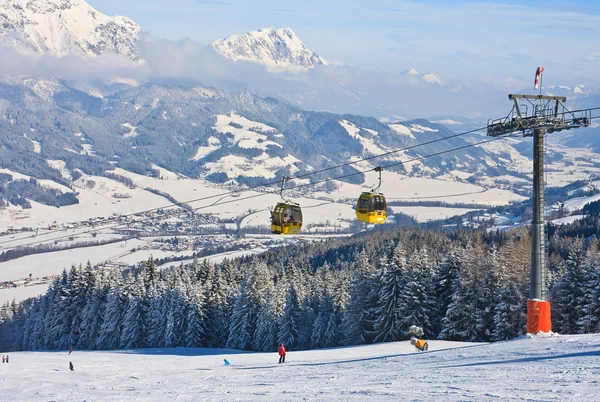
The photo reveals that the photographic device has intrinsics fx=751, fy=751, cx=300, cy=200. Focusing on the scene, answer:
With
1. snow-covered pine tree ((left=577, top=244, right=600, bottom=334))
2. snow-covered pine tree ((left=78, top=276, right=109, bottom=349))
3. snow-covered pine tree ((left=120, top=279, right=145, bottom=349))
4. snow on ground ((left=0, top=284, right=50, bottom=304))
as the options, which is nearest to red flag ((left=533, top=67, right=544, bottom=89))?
snow-covered pine tree ((left=577, top=244, right=600, bottom=334))

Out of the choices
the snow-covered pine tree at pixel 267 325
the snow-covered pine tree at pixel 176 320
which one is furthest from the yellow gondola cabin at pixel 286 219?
the snow-covered pine tree at pixel 176 320

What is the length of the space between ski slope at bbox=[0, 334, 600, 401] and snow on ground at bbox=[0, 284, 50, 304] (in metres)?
105

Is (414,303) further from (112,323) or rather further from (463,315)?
(112,323)

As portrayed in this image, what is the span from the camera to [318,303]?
67.9m

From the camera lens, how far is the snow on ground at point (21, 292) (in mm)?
141750

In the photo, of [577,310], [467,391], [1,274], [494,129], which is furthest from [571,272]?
[1,274]

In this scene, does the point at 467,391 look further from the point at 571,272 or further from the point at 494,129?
the point at 571,272

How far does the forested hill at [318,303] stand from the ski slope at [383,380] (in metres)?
12.0

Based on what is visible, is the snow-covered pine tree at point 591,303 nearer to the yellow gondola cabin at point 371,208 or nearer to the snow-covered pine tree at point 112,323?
the yellow gondola cabin at point 371,208

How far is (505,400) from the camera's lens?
65.4 feet

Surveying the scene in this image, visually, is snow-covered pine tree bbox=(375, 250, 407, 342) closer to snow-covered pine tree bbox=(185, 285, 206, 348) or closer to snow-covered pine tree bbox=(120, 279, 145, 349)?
snow-covered pine tree bbox=(185, 285, 206, 348)

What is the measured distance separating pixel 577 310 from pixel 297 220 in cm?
2050

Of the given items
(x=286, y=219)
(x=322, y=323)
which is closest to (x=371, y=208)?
(x=286, y=219)

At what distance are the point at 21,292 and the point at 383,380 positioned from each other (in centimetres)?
13507
